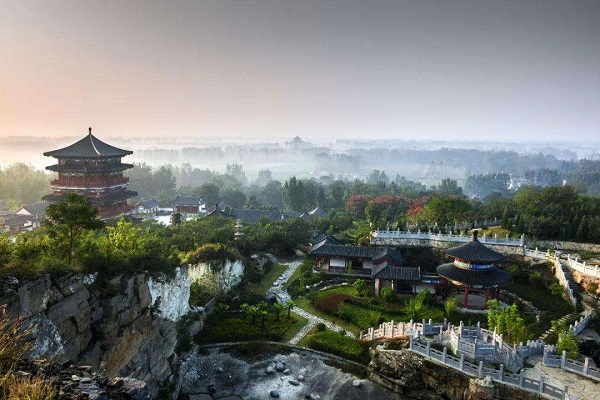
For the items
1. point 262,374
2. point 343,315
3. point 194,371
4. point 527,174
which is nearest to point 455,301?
point 343,315

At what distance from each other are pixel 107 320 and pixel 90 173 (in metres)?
21.7

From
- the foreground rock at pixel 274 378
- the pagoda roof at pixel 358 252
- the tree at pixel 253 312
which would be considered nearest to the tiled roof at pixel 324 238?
the pagoda roof at pixel 358 252

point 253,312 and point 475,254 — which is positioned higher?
point 475,254

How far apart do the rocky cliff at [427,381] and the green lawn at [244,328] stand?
558 centimetres

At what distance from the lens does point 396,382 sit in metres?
21.1

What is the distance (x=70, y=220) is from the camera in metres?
17.4

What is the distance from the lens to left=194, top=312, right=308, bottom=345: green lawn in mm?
24828

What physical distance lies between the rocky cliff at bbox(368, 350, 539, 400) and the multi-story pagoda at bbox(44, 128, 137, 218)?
24.9m

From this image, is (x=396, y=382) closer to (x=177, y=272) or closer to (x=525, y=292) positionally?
(x=177, y=272)

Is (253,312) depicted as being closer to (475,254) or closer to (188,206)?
(475,254)

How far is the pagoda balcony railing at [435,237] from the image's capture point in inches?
1443

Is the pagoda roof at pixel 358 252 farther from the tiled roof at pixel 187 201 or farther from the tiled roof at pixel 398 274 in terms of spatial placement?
the tiled roof at pixel 187 201

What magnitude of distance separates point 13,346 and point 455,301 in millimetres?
24127

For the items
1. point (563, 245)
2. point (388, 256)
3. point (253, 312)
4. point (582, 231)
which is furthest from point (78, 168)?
point (582, 231)
